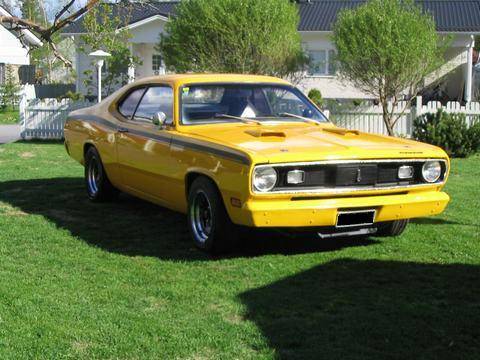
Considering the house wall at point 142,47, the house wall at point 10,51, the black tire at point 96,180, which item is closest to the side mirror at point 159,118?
the black tire at point 96,180

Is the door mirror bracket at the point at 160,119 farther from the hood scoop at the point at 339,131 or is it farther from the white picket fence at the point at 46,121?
the white picket fence at the point at 46,121

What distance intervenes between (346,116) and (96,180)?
9.31 m

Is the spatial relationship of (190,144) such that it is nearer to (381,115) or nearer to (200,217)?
(200,217)

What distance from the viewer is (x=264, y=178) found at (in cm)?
561

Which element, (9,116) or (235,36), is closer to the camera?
(235,36)

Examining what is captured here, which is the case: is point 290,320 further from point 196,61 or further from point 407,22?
point 196,61

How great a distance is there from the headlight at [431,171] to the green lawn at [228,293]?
24.5 inches

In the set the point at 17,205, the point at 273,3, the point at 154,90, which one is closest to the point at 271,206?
the point at 154,90

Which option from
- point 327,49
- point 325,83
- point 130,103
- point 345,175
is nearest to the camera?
point 345,175

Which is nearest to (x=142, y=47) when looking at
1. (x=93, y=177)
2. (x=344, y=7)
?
(x=344, y=7)

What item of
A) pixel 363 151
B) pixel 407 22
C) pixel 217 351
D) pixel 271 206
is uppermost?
pixel 407 22

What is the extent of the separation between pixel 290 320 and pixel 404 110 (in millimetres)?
12482

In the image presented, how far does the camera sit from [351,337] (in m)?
4.20

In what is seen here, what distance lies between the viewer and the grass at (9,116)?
2648 cm
